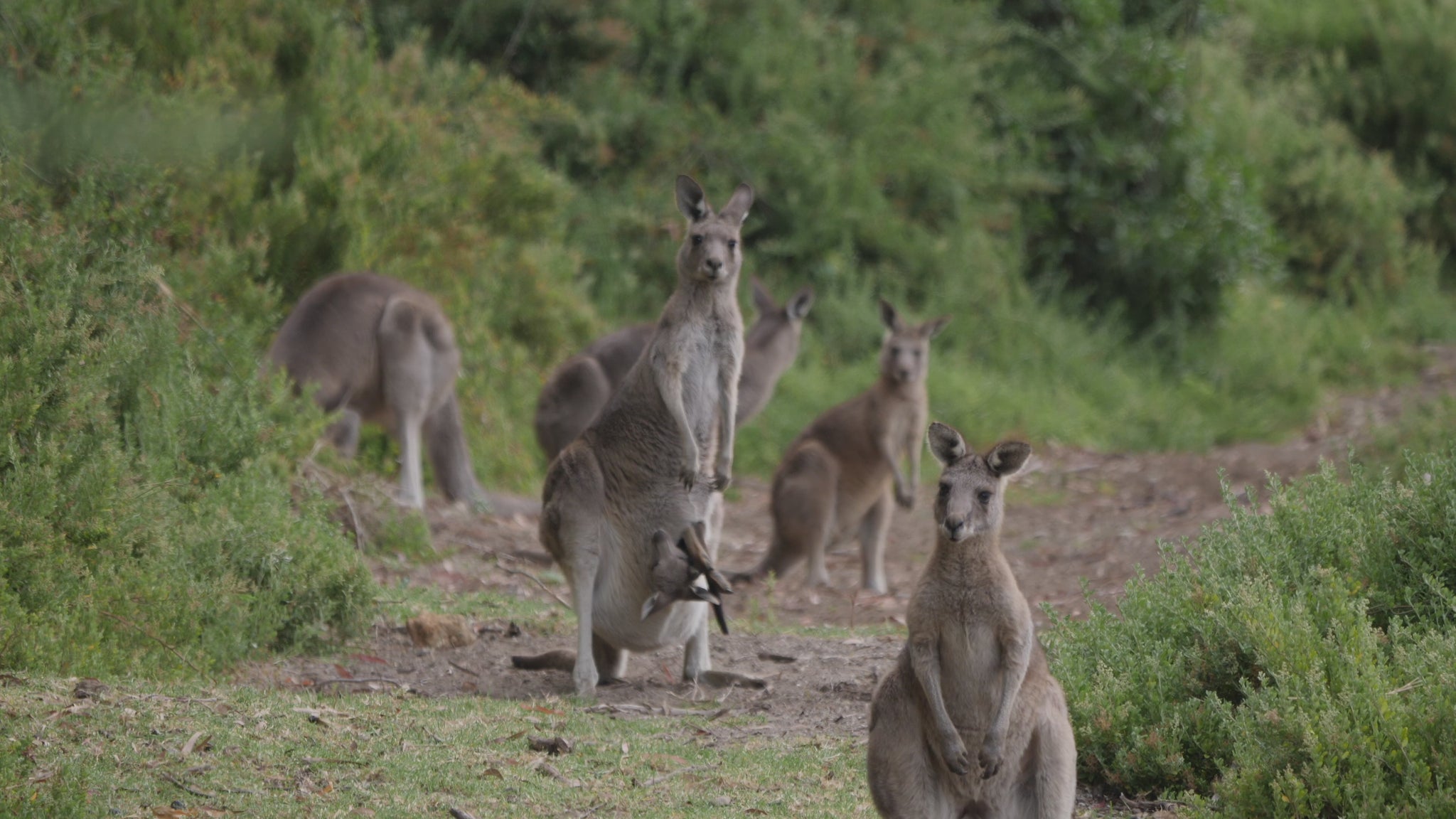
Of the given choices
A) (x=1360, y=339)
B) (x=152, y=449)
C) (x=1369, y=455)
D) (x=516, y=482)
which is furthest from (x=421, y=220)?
(x=1360, y=339)

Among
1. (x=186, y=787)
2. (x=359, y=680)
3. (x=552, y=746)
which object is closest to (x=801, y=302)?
(x=359, y=680)

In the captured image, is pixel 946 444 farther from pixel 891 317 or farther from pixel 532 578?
pixel 891 317

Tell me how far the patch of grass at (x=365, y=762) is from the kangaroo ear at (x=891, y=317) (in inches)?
206

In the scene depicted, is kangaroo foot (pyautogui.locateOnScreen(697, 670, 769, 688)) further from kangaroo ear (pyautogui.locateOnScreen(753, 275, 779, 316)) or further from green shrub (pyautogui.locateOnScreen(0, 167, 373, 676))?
kangaroo ear (pyautogui.locateOnScreen(753, 275, 779, 316))

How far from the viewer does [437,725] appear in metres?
5.46

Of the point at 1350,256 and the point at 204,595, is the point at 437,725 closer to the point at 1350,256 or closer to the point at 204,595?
the point at 204,595

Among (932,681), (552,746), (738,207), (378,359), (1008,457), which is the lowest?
(552,746)

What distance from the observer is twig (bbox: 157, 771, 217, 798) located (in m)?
4.51

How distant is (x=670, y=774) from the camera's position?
5.19 metres

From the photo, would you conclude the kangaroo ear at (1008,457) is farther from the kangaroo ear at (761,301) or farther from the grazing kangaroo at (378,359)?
the kangaroo ear at (761,301)

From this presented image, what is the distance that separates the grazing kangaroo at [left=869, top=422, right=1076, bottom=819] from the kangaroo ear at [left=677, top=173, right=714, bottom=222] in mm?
2856

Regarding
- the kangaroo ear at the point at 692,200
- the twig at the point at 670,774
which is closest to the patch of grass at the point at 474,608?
the kangaroo ear at the point at 692,200

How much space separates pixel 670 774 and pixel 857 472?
5.13m

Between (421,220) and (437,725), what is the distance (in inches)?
277
